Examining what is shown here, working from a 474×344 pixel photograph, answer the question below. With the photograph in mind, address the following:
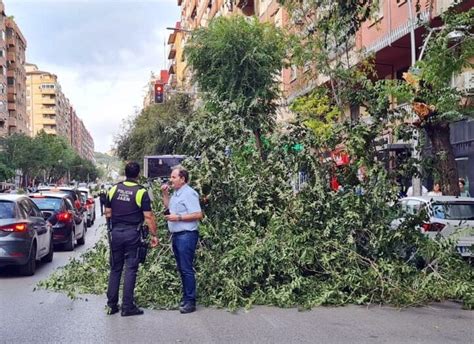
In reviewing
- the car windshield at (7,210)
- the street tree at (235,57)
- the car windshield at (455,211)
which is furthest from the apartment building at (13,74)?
the car windshield at (455,211)

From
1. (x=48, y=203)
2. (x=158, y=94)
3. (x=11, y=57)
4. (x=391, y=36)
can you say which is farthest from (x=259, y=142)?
(x=11, y=57)

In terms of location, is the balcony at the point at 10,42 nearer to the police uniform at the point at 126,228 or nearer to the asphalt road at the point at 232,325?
the asphalt road at the point at 232,325

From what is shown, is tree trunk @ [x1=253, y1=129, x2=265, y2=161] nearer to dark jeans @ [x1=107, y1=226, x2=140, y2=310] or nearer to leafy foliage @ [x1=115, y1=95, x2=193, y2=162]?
dark jeans @ [x1=107, y1=226, x2=140, y2=310]

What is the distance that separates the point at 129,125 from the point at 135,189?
50362 millimetres

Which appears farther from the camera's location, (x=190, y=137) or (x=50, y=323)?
(x=190, y=137)

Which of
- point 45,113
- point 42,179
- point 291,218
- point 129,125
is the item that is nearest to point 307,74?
point 291,218

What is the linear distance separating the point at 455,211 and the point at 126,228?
6925mm

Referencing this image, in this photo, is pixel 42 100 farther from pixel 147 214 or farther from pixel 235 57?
pixel 147 214

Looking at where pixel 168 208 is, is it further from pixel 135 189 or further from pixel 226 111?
pixel 226 111

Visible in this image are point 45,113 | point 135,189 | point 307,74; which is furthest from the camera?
point 45,113

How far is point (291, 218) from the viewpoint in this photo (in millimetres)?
9578

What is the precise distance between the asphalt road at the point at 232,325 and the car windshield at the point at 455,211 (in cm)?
339

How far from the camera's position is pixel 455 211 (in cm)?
1216

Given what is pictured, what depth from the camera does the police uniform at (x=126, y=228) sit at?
25.7 feet
